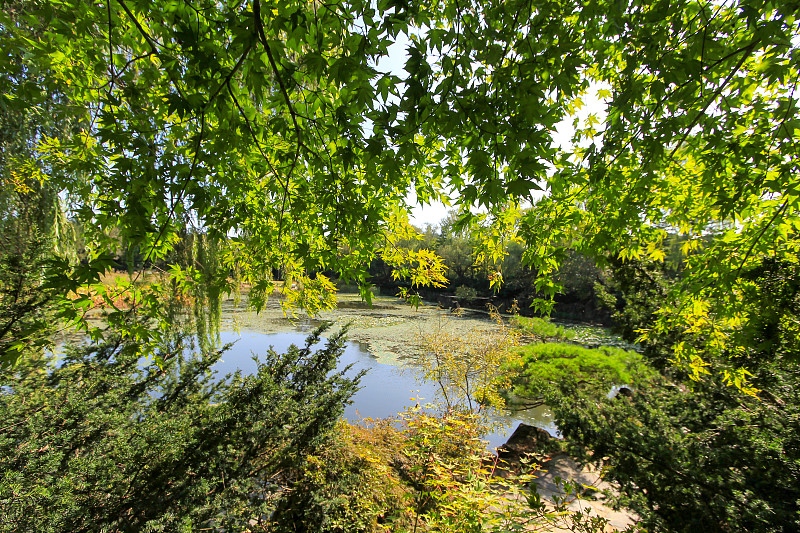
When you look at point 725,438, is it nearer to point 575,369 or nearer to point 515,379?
point 575,369

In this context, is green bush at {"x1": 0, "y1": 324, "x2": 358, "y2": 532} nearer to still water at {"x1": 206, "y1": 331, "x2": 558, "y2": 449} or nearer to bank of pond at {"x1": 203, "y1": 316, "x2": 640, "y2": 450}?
bank of pond at {"x1": 203, "y1": 316, "x2": 640, "y2": 450}

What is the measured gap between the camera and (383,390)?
24.1ft

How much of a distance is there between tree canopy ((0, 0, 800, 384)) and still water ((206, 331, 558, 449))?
366 cm

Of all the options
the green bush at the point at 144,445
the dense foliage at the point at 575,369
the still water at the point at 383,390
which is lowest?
the still water at the point at 383,390

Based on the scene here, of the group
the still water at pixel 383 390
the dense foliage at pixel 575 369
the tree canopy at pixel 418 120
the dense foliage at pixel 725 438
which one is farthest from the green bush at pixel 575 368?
the tree canopy at pixel 418 120

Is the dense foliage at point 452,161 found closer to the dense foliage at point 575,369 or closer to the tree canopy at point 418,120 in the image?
the tree canopy at point 418,120

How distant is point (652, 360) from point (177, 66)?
5955mm

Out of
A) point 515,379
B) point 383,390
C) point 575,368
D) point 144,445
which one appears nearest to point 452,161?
point 144,445

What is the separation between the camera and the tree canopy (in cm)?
147

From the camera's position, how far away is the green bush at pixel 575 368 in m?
5.25

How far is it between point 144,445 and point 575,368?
5913mm

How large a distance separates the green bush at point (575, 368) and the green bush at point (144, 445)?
11.9 ft

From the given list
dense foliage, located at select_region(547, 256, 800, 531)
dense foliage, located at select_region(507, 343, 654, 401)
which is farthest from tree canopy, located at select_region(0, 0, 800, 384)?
dense foliage, located at select_region(507, 343, 654, 401)

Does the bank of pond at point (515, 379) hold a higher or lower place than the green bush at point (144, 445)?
lower
